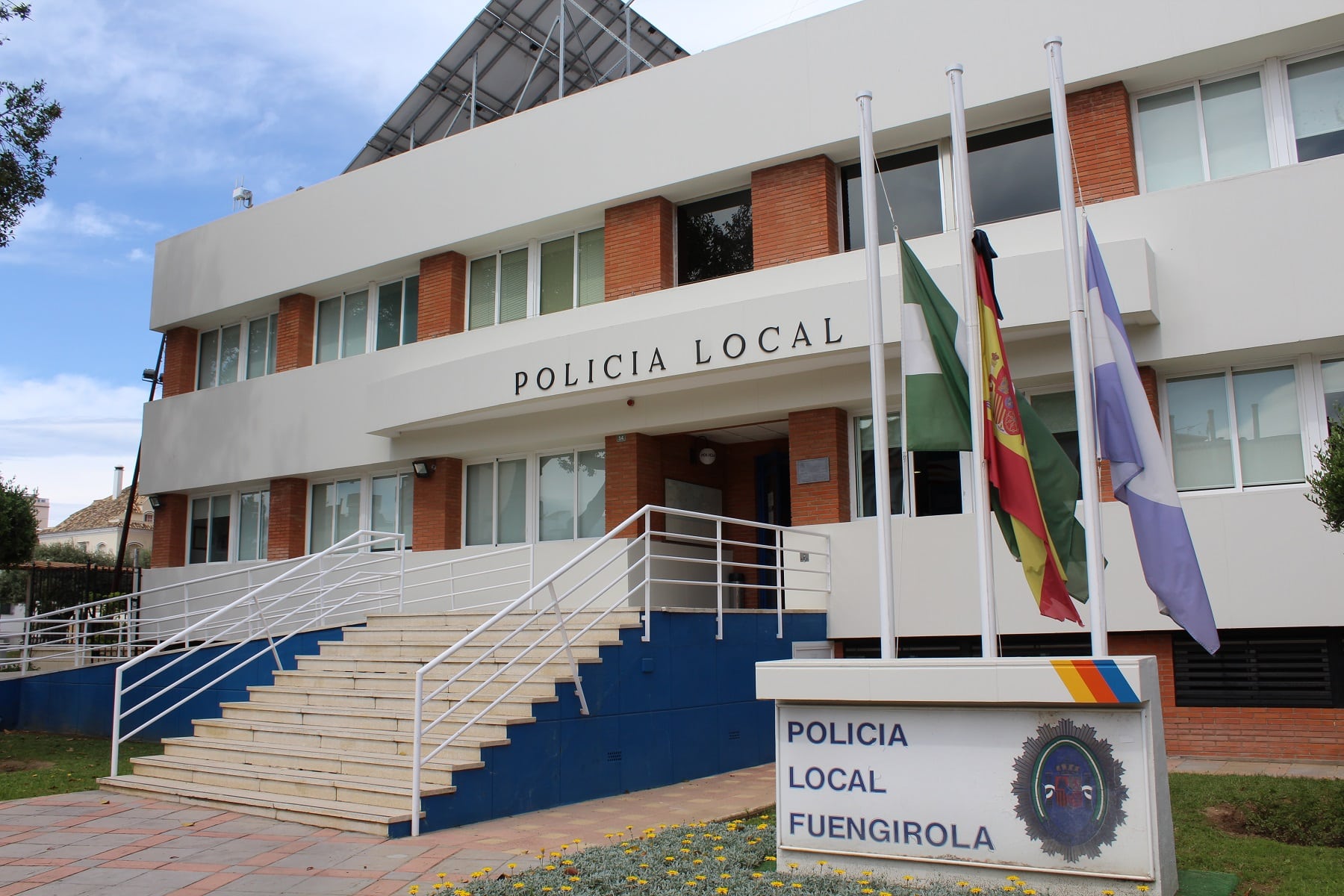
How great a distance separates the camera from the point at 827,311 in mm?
11555

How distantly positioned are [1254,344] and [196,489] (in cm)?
1673

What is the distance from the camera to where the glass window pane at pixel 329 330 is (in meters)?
18.2

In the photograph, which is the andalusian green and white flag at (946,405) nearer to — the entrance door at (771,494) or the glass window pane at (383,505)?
the entrance door at (771,494)

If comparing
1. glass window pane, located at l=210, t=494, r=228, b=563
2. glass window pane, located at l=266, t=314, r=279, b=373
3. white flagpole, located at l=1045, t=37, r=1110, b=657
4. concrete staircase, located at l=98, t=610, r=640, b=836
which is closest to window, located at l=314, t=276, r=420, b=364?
glass window pane, located at l=266, t=314, r=279, b=373

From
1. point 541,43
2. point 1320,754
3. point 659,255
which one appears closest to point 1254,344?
point 1320,754

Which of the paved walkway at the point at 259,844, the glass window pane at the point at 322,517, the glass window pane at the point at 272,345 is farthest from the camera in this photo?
the glass window pane at the point at 272,345

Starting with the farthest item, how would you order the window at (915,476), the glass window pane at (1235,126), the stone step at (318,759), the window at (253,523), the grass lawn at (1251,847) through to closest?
the window at (253,523) < the window at (915,476) < the glass window pane at (1235,126) < the stone step at (318,759) < the grass lawn at (1251,847)

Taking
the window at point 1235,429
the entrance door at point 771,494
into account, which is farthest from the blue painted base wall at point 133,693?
the window at point 1235,429

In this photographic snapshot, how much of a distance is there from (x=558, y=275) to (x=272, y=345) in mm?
6460

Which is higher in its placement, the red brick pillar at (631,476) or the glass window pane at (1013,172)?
the glass window pane at (1013,172)

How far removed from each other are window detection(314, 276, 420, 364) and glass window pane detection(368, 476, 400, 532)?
214 centimetres

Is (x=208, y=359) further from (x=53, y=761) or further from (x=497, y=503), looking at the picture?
(x=53, y=761)

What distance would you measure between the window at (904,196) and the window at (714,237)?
1361 millimetres

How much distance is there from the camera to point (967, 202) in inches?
283
